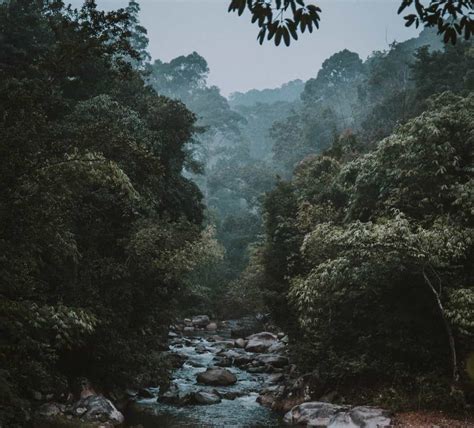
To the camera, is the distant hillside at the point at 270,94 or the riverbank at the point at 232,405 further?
the distant hillside at the point at 270,94

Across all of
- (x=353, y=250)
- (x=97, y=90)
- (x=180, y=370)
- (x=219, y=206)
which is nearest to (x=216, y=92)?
(x=219, y=206)

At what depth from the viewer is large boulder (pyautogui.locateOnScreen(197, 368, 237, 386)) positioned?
61.7 ft

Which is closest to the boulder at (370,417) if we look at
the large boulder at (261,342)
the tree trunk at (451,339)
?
the tree trunk at (451,339)

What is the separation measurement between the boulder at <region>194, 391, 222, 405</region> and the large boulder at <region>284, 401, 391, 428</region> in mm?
3106

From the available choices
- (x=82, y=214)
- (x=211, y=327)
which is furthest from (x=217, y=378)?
(x=211, y=327)

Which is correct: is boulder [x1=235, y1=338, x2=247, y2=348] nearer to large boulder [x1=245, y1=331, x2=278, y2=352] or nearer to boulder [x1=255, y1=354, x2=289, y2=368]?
large boulder [x1=245, y1=331, x2=278, y2=352]

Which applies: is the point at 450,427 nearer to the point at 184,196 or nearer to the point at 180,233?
the point at 180,233

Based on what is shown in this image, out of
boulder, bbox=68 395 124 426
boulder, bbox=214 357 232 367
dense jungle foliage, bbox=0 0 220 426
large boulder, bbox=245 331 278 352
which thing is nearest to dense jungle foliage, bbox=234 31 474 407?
boulder, bbox=214 357 232 367

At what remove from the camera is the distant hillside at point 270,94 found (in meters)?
141

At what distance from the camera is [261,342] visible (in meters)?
27.0

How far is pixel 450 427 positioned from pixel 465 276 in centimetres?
424

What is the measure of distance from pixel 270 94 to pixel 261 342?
125m

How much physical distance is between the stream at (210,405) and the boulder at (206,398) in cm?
10

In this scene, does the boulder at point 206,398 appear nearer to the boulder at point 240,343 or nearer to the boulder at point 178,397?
the boulder at point 178,397
